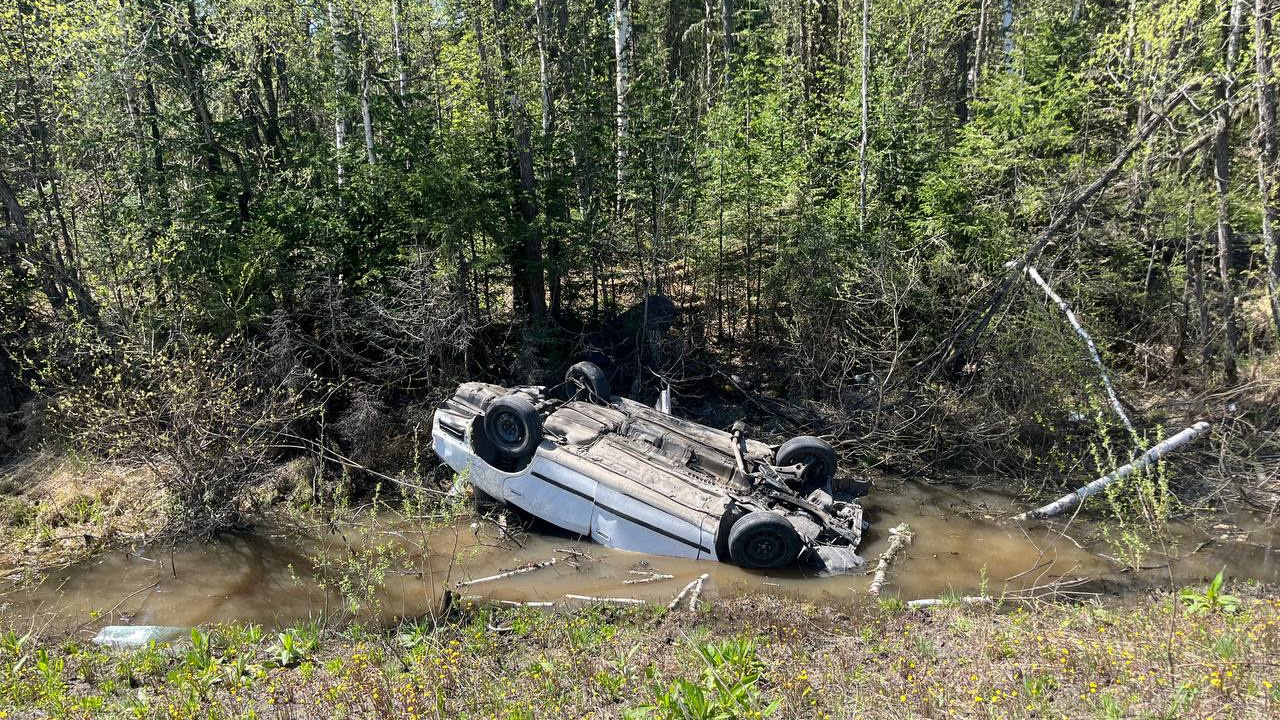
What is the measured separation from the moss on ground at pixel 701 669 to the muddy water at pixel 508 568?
42.7 inches

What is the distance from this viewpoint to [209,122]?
10898 mm

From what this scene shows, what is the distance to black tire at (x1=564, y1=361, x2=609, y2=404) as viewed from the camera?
9.69 m

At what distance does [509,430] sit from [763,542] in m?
3.10

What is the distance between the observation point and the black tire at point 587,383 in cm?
969

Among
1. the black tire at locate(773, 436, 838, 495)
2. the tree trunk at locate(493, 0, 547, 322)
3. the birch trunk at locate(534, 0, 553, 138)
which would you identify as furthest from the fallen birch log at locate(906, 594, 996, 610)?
the birch trunk at locate(534, 0, 553, 138)

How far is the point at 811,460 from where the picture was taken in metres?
8.59

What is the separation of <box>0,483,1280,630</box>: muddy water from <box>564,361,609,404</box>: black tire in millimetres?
2098

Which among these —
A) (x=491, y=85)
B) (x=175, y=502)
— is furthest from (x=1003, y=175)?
(x=175, y=502)

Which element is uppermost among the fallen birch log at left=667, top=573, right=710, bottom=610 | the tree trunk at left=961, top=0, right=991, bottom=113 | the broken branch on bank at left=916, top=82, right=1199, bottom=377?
the tree trunk at left=961, top=0, right=991, bottom=113

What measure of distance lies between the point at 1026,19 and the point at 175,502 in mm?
18412

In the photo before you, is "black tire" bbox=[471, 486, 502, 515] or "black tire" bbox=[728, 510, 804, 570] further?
"black tire" bbox=[471, 486, 502, 515]

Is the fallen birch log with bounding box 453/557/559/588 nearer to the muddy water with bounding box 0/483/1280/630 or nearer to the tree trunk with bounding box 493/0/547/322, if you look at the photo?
the muddy water with bounding box 0/483/1280/630

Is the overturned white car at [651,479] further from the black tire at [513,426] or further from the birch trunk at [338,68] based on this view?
the birch trunk at [338,68]

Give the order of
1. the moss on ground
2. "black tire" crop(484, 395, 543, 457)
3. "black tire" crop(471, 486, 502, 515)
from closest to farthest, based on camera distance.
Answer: the moss on ground < "black tire" crop(484, 395, 543, 457) < "black tire" crop(471, 486, 502, 515)
